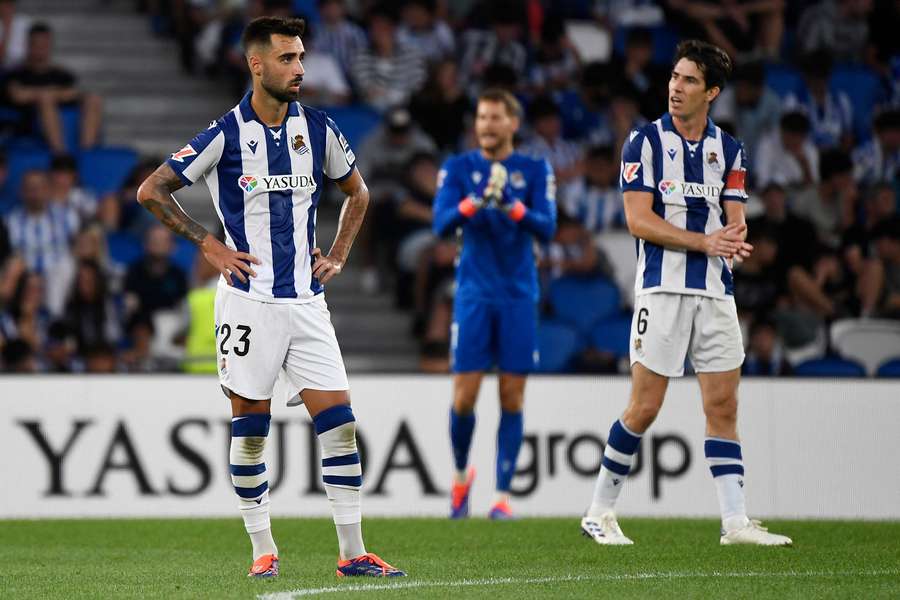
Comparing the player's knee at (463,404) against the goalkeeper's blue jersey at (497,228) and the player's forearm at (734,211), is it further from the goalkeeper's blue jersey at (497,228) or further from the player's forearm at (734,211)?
the player's forearm at (734,211)

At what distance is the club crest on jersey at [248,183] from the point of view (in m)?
6.41

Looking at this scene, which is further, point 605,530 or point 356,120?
point 356,120

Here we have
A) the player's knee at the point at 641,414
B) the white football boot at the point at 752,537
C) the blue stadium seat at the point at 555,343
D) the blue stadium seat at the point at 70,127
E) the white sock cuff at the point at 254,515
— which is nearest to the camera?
the white sock cuff at the point at 254,515

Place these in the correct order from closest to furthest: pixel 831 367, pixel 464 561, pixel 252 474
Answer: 1. pixel 252 474
2. pixel 464 561
3. pixel 831 367

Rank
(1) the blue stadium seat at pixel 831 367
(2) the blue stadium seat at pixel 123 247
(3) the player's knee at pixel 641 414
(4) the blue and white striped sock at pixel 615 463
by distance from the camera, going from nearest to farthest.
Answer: (3) the player's knee at pixel 641 414
(4) the blue and white striped sock at pixel 615 463
(1) the blue stadium seat at pixel 831 367
(2) the blue stadium seat at pixel 123 247

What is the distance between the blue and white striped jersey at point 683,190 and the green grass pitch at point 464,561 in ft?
4.29

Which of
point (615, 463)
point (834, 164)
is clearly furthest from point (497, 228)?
point (834, 164)

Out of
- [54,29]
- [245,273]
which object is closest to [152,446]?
[245,273]

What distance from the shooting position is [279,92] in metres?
6.43

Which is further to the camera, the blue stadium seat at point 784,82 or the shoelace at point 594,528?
the blue stadium seat at point 784,82

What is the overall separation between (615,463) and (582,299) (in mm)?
5495

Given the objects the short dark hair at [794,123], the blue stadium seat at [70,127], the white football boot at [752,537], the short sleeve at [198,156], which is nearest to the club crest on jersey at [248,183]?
the short sleeve at [198,156]

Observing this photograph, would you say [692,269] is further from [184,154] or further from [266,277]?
[184,154]

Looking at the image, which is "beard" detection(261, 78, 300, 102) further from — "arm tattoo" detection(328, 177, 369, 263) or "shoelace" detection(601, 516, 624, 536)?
"shoelace" detection(601, 516, 624, 536)
